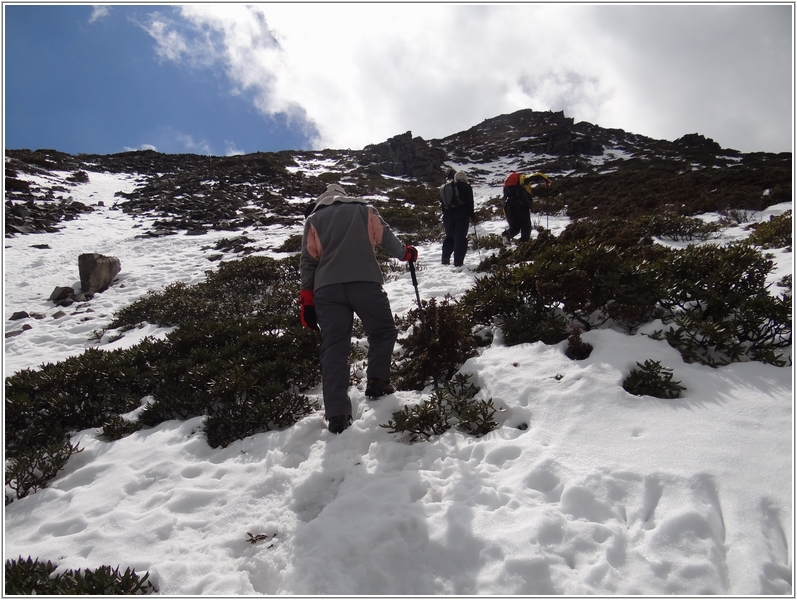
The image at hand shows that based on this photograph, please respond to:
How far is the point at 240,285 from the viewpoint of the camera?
8.89m

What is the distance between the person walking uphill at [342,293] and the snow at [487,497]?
0.35 m

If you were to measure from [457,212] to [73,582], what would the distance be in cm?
861

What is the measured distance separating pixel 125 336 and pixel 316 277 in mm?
6093

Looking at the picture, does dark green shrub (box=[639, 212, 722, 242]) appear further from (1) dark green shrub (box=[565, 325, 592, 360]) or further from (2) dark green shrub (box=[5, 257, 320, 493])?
(2) dark green shrub (box=[5, 257, 320, 493])

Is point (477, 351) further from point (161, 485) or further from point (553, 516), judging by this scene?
A: point (161, 485)

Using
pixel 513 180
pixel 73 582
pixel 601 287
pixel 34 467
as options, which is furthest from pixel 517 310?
pixel 513 180

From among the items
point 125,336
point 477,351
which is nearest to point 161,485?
point 477,351

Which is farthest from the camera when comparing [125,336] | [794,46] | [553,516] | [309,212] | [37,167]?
[37,167]

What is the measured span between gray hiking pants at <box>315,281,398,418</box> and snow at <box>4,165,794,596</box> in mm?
345

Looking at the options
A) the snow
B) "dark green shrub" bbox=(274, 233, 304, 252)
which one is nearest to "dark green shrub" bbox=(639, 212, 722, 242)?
the snow

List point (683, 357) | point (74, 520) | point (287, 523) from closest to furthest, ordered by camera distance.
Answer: point (287, 523) → point (74, 520) → point (683, 357)

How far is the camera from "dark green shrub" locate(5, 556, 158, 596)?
6.89ft

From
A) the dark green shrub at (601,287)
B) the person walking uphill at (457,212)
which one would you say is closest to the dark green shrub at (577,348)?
the dark green shrub at (601,287)

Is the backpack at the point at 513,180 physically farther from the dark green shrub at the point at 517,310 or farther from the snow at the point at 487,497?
the snow at the point at 487,497
